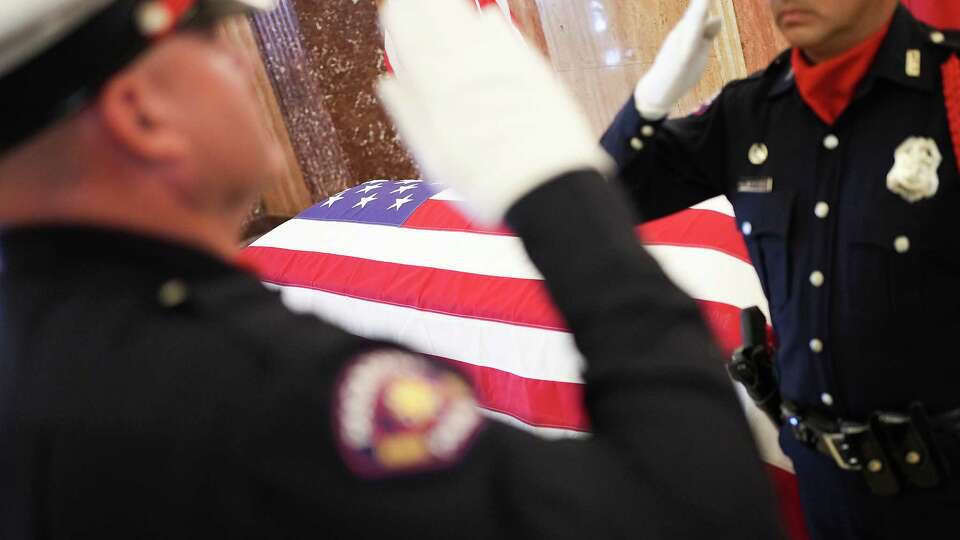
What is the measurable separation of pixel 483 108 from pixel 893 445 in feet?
2.63

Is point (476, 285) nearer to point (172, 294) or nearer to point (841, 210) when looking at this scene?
point (841, 210)

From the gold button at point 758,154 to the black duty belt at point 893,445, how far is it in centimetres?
38

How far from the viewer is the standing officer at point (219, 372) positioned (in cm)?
37

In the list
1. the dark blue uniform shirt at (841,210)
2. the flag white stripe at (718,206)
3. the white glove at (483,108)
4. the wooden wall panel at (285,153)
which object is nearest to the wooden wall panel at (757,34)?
the flag white stripe at (718,206)

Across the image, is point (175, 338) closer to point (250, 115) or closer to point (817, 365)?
point (250, 115)

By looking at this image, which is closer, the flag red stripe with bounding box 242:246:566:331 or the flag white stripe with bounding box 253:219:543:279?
the flag red stripe with bounding box 242:246:566:331

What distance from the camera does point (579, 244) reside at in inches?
16.7

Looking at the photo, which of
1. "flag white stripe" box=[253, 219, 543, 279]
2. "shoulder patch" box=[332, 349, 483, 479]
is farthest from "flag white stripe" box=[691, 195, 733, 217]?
"shoulder patch" box=[332, 349, 483, 479]

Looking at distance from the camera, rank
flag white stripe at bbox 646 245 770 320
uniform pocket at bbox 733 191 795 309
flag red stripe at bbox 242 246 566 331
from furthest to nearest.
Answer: flag red stripe at bbox 242 246 566 331
flag white stripe at bbox 646 245 770 320
uniform pocket at bbox 733 191 795 309

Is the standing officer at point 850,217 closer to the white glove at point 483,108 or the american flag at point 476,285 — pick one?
the american flag at point 476,285

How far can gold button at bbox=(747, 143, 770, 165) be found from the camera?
1044 millimetres

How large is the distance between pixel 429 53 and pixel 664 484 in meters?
0.31

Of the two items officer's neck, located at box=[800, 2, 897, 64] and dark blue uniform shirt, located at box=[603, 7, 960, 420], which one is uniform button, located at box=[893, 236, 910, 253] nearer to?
dark blue uniform shirt, located at box=[603, 7, 960, 420]

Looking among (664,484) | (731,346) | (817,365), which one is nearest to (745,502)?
(664,484)
